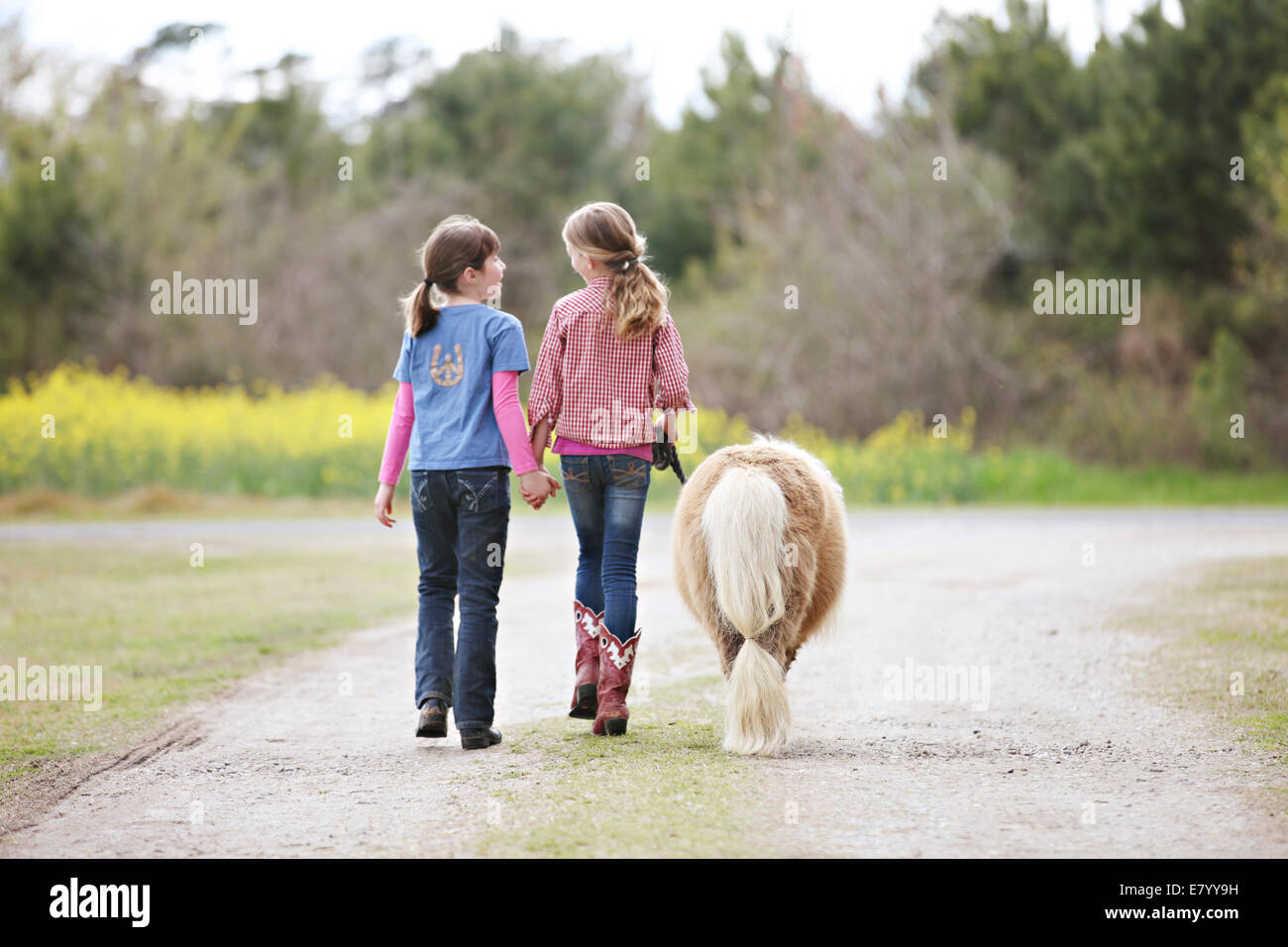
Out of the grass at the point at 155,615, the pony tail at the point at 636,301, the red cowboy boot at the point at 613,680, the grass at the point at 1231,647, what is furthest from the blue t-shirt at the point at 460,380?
the grass at the point at 1231,647

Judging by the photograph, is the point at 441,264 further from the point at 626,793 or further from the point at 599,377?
the point at 626,793

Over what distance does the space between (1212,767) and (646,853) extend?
7.89 feet

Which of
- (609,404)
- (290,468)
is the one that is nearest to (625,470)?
(609,404)

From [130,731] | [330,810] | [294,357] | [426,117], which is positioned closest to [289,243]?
[294,357]

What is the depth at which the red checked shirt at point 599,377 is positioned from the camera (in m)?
5.55

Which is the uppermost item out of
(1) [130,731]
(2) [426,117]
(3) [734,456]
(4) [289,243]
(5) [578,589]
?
(2) [426,117]

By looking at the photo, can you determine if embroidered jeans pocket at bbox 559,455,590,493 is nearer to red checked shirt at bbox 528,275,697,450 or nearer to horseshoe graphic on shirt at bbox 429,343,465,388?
red checked shirt at bbox 528,275,697,450

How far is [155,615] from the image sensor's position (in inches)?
380

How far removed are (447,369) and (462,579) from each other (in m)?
0.88

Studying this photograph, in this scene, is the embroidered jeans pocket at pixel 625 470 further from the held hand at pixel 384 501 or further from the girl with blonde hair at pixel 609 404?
the held hand at pixel 384 501

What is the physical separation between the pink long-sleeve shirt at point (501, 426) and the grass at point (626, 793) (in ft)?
3.82
